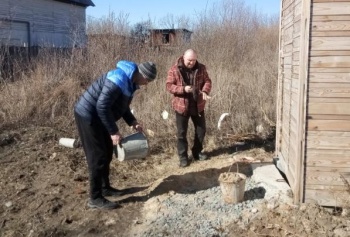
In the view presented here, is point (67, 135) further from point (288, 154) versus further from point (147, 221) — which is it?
point (288, 154)

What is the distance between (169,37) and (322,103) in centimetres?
1105

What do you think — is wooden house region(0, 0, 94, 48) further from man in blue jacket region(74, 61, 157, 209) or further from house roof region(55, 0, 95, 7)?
man in blue jacket region(74, 61, 157, 209)

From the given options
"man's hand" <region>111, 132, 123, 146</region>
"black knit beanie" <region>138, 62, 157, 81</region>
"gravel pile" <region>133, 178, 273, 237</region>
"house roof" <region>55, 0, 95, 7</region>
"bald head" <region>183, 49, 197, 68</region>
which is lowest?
"gravel pile" <region>133, 178, 273, 237</region>

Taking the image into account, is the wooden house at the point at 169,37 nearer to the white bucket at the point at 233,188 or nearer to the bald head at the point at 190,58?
the bald head at the point at 190,58

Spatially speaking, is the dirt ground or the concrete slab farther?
the concrete slab

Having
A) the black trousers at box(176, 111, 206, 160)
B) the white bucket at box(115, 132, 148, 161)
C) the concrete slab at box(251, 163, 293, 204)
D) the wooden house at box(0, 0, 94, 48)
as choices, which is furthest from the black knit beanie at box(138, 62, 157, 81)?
the wooden house at box(0, 0, 94, 48)

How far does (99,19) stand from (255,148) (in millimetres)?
9020

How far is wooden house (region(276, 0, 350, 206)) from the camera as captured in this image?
4160 mm

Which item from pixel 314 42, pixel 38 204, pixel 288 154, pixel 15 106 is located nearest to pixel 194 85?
pixel 288 154

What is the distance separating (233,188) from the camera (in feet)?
15.5

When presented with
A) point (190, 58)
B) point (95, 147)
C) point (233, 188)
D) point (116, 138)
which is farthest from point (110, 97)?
point (190, 58)

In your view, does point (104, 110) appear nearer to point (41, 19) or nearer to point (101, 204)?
point (101, 204)

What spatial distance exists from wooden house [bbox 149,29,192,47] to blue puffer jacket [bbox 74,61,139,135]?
930 cm

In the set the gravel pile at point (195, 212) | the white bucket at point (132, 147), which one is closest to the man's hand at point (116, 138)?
the white bucket at point (132, 147)
